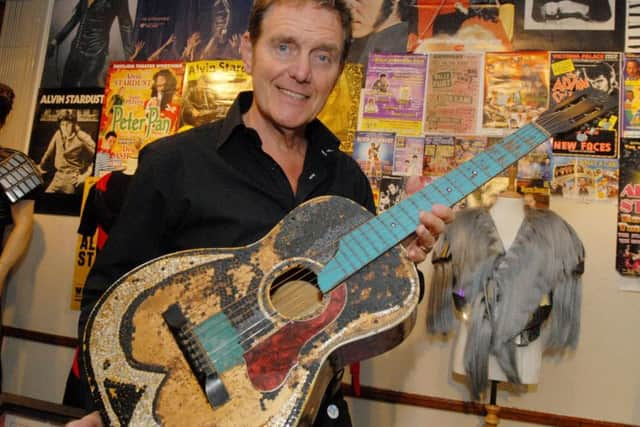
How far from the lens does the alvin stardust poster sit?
7.62 feet

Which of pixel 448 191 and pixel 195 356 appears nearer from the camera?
pixel 195 356

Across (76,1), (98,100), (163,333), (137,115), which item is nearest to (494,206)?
(163,333)

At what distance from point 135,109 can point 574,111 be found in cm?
261

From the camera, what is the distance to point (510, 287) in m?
2.08

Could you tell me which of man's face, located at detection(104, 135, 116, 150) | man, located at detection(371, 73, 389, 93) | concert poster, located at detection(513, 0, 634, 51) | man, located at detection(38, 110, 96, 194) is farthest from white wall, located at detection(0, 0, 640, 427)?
man, located at detection(371, 73, 389, 93)

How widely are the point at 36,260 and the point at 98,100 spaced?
1.13 m

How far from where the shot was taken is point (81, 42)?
3.16 m

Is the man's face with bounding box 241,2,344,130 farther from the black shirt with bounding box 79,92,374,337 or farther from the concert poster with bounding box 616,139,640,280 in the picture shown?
the concert poster with bounding box 616,139,640,280

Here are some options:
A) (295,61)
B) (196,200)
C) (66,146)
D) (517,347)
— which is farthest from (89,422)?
(66,146)

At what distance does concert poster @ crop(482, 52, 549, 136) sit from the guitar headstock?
52.7 inches

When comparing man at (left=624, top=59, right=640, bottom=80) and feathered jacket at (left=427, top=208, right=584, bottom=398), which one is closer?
feathered jacket at (left=427, top=208, right=584, bottom=398)

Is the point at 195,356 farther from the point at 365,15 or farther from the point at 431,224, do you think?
the point at 365,15

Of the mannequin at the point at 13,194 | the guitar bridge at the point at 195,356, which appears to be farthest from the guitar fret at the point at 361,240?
the mannequin at the point at 13,194

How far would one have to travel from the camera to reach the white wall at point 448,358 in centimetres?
222
